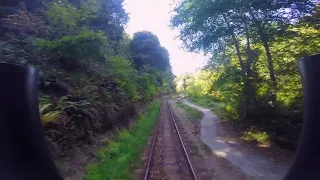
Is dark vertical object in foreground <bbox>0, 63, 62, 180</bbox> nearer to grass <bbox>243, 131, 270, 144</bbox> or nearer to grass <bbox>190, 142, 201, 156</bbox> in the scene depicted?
grass <bbox>190, 142, 201, 156</bbox>

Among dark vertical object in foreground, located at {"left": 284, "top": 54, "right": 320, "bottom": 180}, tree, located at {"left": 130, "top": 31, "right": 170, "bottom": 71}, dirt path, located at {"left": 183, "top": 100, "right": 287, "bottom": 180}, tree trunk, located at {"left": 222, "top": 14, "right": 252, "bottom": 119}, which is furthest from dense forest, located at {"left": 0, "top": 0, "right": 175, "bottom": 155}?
tree, located at {"left": 130, "top": 31, "right": 170, "bottom": 71}

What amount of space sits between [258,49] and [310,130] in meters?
10.9

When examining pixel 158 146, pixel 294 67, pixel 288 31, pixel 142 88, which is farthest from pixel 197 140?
pixel 142 88

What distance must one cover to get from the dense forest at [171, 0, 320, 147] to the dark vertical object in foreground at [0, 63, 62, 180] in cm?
993

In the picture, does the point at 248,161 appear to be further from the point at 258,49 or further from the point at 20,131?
the point at 20,131

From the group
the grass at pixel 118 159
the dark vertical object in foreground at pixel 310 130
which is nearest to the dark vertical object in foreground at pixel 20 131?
the grass at pixel 118 159

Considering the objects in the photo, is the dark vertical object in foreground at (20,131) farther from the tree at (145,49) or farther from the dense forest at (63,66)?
the tree at (145,49)

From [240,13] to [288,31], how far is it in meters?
3.24

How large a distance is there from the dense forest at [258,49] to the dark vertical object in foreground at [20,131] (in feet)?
32.6

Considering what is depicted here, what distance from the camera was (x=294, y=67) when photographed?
35.1ft

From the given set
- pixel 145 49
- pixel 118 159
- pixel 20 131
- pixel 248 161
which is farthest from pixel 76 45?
pixel 145 49

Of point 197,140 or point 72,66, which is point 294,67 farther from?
point 72,66

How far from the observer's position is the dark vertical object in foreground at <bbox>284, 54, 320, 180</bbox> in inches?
135

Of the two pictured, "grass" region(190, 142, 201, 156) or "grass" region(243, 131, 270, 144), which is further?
"grass" region(243, 131, 270, 144)
